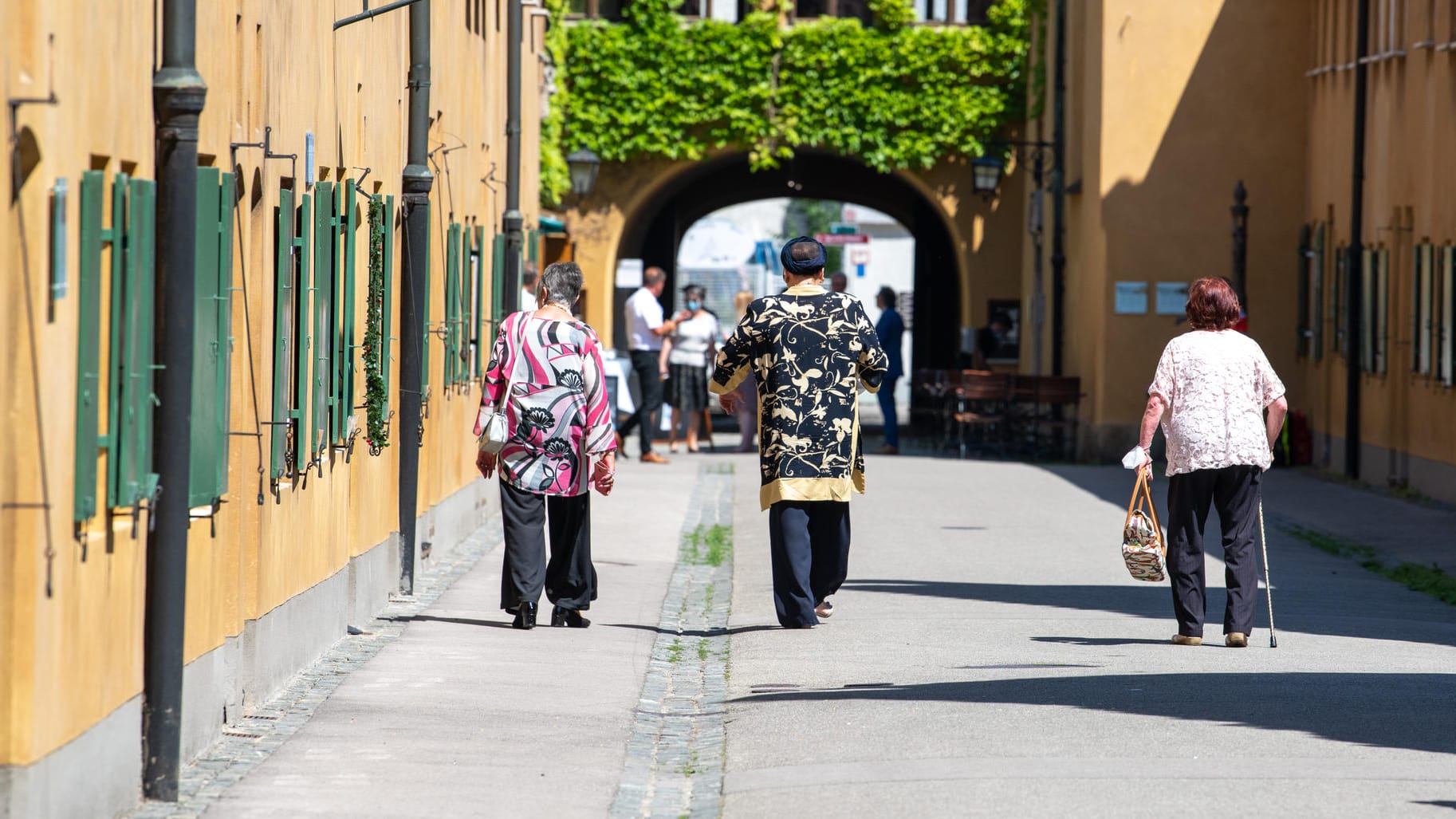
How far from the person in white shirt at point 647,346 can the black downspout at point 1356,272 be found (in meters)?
6.53

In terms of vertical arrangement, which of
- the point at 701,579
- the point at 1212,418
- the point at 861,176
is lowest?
the point at 701,579

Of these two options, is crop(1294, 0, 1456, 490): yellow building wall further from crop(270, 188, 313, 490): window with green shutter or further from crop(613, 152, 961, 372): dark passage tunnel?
crop(270, 188, 313, 490): window with green shutter

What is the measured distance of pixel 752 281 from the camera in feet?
193

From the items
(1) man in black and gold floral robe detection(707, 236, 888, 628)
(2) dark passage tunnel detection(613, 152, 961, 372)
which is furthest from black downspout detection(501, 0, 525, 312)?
(2) dark passage tunnel detection(613, 152, 961, 372)

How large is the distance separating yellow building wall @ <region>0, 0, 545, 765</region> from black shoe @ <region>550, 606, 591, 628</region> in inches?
37.5

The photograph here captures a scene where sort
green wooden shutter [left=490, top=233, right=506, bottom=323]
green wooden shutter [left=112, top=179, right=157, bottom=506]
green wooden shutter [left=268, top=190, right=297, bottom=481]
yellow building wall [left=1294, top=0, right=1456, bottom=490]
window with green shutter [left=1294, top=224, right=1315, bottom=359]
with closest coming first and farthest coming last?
green wooden shutter [left=112, top=179, right=157, bottom=506] < green wooden shutter [left=268, top=190, right=297, bottom=481] < green wooden shutter [left=490, top=233, right=506, bottom=323] < yellow building wall [left=1294, top=0, right=1456, bottom=490] < window with green shutter [left=1294, top=224, right=1315, bottom=359]

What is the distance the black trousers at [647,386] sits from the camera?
22.8 m

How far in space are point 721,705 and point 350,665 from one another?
1653 millimetres

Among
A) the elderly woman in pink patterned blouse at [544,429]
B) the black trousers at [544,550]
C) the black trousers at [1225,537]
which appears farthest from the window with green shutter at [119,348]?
the black trousers at [1225,537]

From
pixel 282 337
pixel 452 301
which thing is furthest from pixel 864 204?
pixel 282 337

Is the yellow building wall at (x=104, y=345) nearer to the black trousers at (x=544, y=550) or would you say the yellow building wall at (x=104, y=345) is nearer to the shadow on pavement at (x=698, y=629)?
the black trousers at (x=544, y=550)

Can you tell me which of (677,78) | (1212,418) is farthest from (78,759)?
(677,78)

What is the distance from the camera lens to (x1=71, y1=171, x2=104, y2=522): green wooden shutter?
560 cm

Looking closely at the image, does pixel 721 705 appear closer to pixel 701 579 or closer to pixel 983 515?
pixel 701 579
